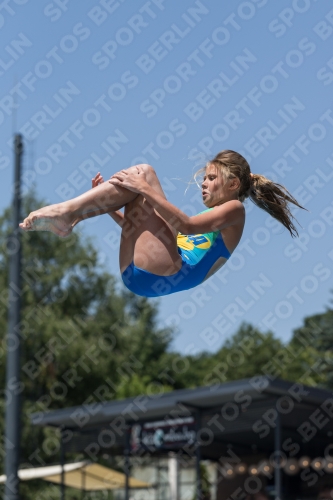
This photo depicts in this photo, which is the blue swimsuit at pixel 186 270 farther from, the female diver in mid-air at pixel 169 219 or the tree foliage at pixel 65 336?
the tree foliage at pixel 65 336

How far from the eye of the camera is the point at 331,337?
2484 cm

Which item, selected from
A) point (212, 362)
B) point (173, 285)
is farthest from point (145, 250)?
point (212, 362)

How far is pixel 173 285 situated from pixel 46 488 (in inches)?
961

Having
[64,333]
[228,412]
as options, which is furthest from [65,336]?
[228,412]

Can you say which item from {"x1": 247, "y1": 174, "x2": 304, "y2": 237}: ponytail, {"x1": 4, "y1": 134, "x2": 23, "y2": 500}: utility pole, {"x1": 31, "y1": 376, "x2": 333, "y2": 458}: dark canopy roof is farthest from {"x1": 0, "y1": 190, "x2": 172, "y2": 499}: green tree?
{"x1": 247, "y1": 174, "x2": 304, "y2": 237}: ponytail

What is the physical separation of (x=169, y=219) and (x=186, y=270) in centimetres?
42

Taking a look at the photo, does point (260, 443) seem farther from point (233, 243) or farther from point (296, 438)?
point (233, 243)

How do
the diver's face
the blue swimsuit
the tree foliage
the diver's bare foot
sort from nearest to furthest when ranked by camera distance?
the diver's bare foot, the blue swimsuit, the diver's face, the tree foliage

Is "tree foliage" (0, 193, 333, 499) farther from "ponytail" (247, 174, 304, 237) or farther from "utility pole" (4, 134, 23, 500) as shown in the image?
"ponytail" (247, 174, 304, 237)

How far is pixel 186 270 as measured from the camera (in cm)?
426

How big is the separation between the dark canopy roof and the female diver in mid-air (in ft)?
30.7

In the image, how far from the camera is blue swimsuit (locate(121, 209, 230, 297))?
13.7 ft

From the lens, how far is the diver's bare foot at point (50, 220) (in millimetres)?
3955

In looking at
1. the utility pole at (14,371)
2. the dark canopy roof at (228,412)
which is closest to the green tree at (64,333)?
the dark canopy roof at (228,412)
